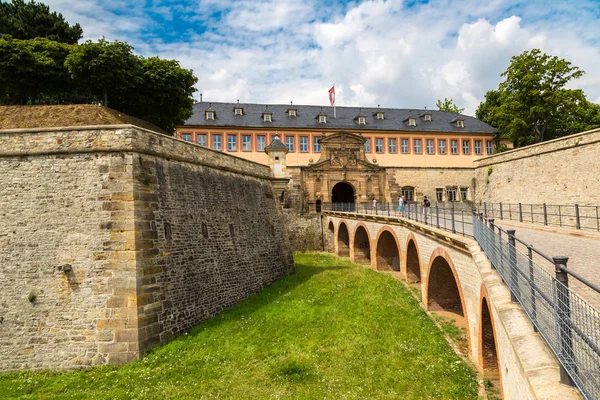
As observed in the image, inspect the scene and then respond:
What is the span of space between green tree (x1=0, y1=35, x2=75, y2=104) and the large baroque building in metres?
12.1

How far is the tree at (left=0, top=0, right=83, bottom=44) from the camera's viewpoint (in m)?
25.3

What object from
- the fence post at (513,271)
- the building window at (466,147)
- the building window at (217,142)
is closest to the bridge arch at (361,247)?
the building window at (217,142)

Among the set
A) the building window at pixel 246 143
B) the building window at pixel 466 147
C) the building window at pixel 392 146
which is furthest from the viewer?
the building window at pixel 466 147

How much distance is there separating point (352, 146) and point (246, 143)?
10.3 metres

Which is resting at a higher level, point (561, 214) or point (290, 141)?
point (290, 141)

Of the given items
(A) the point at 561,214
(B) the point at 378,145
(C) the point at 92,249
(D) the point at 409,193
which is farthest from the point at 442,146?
(C) the point at 92,249

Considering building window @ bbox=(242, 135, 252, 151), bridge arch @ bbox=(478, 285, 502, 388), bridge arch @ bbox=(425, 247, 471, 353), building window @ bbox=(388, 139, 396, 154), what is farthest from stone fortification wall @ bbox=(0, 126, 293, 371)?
building window @ bbox=(388, 139, 396, 154)

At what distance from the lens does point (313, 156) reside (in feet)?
116

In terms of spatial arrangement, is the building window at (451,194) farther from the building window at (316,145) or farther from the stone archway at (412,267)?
the stone archway at (412,267)

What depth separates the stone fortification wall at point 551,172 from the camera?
20984mm

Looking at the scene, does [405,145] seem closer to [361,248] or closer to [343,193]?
[343,193]

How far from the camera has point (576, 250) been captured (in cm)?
845

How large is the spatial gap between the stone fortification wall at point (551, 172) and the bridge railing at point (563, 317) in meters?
20.7

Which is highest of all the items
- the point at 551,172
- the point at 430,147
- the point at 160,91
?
the point at 160,91
